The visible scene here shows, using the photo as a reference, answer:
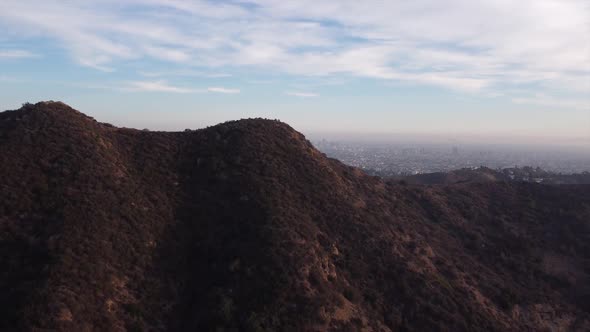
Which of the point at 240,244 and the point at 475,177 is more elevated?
the point at 475,177

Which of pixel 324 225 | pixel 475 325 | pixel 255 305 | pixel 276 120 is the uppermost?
pixel 276 120

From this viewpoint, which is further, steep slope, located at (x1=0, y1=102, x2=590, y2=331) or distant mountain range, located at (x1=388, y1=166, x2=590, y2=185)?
distant mountain range, located at (x1=388, y1=166, x2=590, y2=185)

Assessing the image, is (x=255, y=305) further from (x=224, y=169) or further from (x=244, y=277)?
(x=224, y=169)

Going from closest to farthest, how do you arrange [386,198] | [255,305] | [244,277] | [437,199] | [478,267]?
1. [255,305]
2. [244,277]
3. [478,267]
4. [386,198]
5. [437,199]

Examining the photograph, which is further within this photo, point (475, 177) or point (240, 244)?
point (475, 177)

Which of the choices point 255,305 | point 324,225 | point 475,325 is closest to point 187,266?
point 255,305

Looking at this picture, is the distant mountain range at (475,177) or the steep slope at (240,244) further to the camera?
the distant mountain range at (475,177)

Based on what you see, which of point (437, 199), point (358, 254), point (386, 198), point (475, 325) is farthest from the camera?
point (437, 199)

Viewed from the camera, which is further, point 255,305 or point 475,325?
point 475,325
